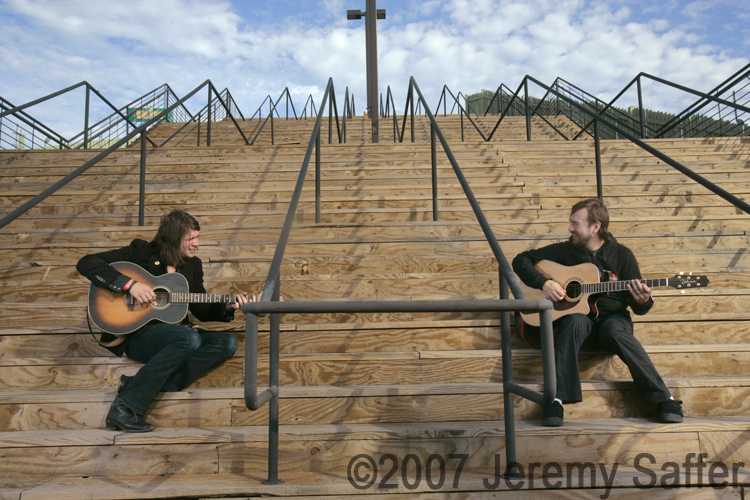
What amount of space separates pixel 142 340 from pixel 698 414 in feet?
8.61

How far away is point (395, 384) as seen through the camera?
2.58 metres

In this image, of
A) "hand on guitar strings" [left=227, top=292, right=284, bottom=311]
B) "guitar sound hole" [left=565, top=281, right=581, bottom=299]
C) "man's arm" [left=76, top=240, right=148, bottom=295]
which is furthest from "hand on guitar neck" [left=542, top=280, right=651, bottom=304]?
"man's arm" [left=76, top=240, right=148, bottom=295]

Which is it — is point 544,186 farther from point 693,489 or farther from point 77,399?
point 77,399

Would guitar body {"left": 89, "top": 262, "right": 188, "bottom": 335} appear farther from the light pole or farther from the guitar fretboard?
the light pole

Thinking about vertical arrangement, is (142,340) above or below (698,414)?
above

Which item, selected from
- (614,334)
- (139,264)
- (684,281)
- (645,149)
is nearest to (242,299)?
(139,264)

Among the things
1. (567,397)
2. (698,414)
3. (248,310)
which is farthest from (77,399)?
(698,414)

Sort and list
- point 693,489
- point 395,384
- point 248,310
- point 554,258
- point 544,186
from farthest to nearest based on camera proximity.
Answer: point 544,186 → point 554,258 → point 395,384 → point 693,489 → point 248,310

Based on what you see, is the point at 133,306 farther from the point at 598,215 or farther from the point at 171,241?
the point at 598,215

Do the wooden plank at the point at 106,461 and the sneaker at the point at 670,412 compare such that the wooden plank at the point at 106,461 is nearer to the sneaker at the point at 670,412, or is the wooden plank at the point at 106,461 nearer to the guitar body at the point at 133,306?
the guitar body at the point at 133,306

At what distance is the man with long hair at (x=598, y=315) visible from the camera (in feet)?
7.67

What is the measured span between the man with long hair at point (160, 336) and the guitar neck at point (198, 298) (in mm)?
64

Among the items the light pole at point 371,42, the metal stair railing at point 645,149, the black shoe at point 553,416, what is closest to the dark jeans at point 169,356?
the black shoe at point 553,416

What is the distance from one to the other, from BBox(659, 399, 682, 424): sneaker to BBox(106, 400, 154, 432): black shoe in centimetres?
219
